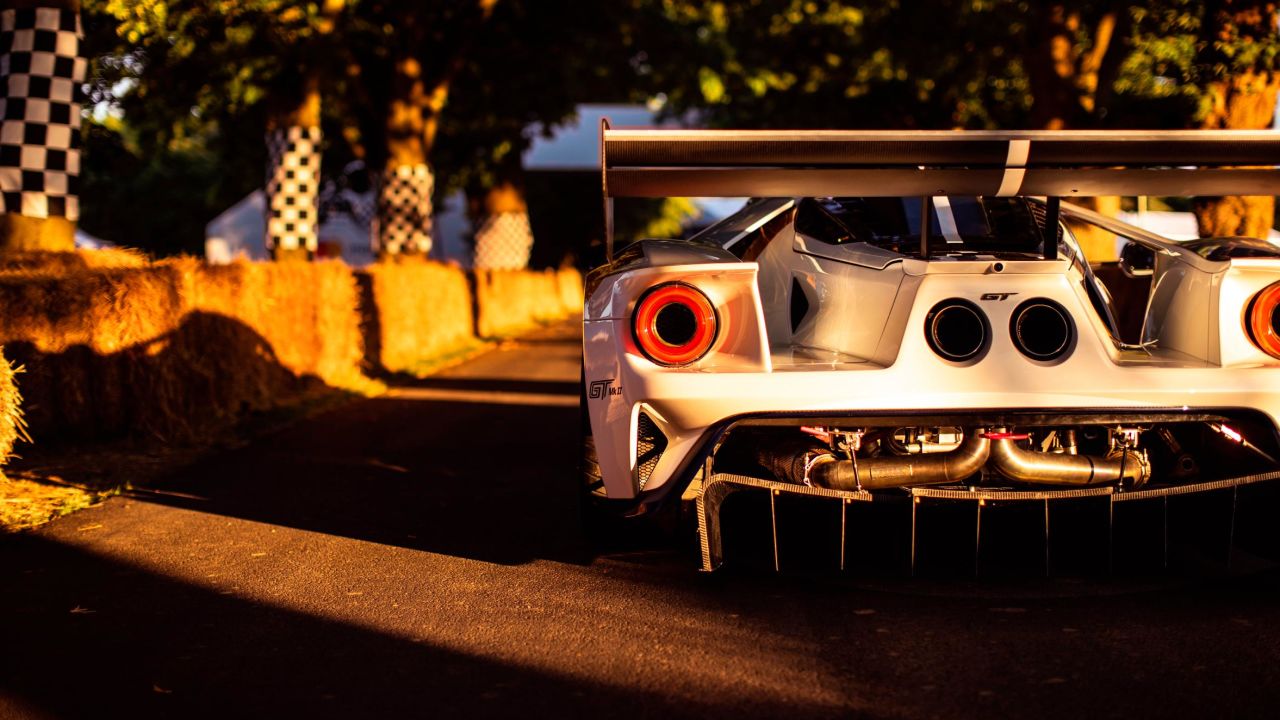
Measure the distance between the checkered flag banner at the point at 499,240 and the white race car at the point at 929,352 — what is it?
2601 cm

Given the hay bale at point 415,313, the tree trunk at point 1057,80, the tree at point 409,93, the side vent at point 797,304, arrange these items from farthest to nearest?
1. the tree at point 409,93
2. the tree trunk at point 1057,80
3. the hay bale at point 415,313
4. the side vent at point 797,304

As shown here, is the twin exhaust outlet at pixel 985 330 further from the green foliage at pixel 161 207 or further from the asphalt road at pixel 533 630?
the green foliage at pixel 161 207

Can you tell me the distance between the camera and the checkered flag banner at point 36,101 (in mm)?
9484

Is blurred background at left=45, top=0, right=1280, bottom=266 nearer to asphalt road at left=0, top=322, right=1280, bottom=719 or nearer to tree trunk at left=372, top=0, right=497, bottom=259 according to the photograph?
tree trunk at left=372, top=0, right=497, bottom=259

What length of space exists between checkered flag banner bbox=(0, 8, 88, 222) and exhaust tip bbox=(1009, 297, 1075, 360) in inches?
308

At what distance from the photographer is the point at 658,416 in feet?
13.4

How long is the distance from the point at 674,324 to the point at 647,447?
0.42 m

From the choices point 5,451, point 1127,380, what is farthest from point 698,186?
point 5,451

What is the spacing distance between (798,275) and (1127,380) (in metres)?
1.28

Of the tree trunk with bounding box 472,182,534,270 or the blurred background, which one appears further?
the tree trunk with bounding box 472,182,534,270

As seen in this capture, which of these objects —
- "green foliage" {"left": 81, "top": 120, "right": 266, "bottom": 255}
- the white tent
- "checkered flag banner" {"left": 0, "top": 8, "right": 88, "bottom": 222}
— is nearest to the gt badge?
"checkered flag banner" {"left": 0, "top": 8, "right": 88, "bottom": 222}

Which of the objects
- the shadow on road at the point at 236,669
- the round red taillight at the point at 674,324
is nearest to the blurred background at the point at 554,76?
the shadow on road at the point at 236,669

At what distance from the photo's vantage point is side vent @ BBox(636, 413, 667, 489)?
4.20 m

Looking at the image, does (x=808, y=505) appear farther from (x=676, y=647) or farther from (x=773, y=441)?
(x=676, y=647)
